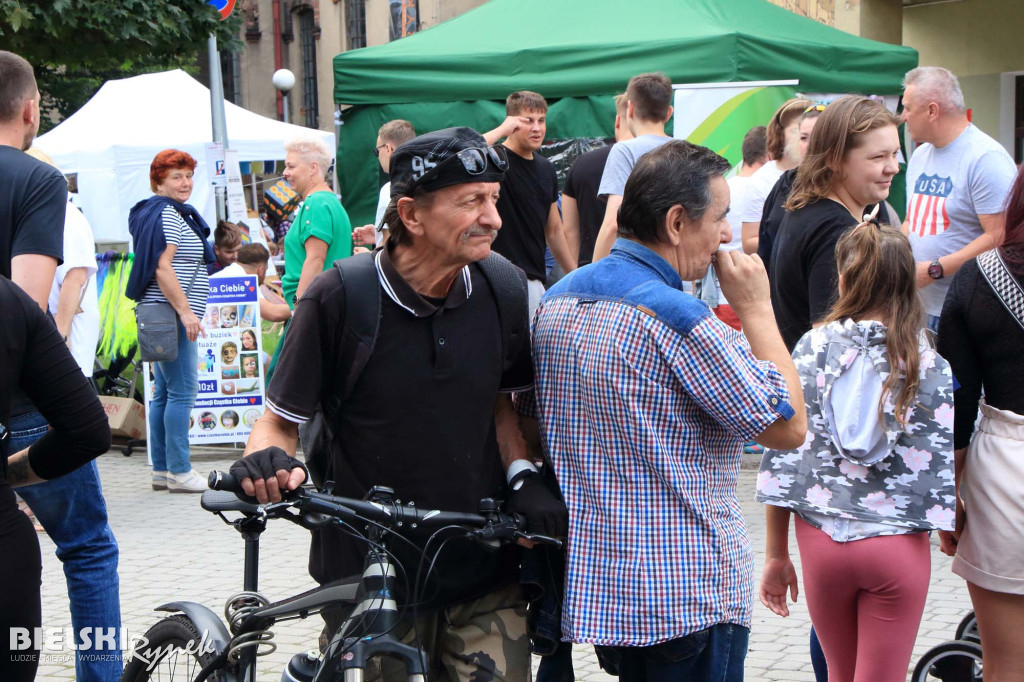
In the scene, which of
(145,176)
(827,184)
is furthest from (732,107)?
(145,176)

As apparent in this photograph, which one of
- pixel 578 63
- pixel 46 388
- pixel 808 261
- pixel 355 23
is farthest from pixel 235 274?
pixel 355 23

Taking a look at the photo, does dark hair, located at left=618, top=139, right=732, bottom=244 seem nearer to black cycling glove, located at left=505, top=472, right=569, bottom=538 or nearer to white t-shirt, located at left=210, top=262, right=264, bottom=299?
black cycling glove, located at left=505, top=472, right=569, bottom=538

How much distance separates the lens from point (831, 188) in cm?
428

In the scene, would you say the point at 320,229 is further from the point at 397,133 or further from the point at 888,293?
the point at 888,293

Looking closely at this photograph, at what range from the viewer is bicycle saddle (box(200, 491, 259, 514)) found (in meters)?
2.44

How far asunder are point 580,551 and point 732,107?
6.58 meters

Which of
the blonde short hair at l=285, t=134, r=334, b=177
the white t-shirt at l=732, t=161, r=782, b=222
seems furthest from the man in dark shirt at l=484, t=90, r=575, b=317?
the white t-shirt at l=732, t=161, r=782, b=222

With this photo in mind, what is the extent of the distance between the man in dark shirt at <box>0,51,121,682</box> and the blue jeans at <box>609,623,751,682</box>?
78.8 inches

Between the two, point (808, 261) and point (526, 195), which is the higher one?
point (526, 195)

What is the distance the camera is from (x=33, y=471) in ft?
10.5

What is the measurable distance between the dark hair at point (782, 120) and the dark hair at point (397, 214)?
468 cm

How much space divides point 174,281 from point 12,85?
13.0ft

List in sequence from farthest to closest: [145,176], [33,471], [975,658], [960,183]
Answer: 1. [145,176]
2. [960,183]
3. [975,658]
4. [33,471]

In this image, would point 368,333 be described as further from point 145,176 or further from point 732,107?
point 145,176
